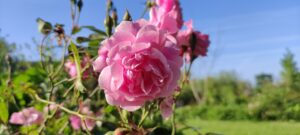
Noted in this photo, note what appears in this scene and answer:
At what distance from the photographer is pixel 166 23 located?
0.66m

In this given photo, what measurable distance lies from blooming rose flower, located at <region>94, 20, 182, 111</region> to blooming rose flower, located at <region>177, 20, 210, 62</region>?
28 cm

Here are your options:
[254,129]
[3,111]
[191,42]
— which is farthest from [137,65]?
[254,129]

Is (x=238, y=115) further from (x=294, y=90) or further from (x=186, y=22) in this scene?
(x=186, y=22)

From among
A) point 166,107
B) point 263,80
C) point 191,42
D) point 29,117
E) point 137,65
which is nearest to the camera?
point 137,65

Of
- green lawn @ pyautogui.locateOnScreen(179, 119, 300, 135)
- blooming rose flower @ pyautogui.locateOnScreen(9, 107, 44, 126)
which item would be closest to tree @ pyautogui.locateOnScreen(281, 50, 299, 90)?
green lawn @ pyautogui.locateOnScreen(179, 119, 300, 135)

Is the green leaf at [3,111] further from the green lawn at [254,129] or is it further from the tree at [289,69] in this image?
the tree at [289,69]

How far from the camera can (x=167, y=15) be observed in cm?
66

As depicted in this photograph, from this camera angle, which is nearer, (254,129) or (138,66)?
(138,66)

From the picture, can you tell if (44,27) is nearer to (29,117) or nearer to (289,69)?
(29,117)

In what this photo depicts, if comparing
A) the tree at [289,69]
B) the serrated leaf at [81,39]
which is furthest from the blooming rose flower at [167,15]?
the tree at [289,69]

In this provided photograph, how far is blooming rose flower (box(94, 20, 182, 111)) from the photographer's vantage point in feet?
1.71

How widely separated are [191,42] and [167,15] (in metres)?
0.20

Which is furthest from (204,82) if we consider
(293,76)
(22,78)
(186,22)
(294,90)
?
(186,22)

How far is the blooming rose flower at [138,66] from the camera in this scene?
52 cm
